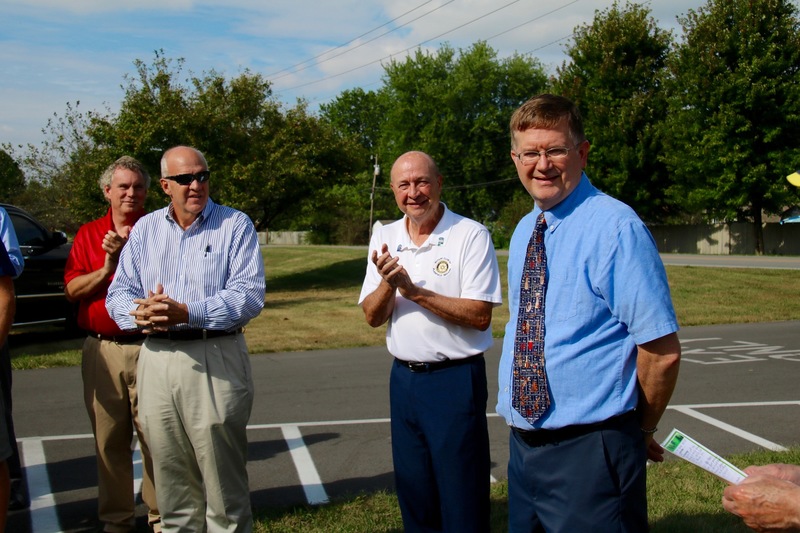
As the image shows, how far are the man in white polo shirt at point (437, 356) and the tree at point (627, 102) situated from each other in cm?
4225

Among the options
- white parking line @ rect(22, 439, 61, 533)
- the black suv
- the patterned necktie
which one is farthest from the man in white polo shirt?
the black suv

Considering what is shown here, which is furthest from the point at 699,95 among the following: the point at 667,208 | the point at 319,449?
the point at 319,449

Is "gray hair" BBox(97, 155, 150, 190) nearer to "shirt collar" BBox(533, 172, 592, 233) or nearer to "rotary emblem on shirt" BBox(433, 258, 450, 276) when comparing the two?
"rotary emblem on shirt" BBox(433, 258, 450, 276)

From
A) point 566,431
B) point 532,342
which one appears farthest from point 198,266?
point 566,431

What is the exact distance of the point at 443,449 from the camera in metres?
3.91

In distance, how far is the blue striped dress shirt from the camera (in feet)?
13.3

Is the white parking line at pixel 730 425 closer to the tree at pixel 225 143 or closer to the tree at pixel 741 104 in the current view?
the tree at pixel 225 143

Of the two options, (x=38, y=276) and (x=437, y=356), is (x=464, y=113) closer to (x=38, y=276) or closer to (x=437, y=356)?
Answer: (x=38, y=276)

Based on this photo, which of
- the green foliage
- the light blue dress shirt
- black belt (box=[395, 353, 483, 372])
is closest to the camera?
the light blue dress shirt

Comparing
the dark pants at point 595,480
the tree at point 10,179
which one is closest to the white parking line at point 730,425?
the dark pants at point 595,480

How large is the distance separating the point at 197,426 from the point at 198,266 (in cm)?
82

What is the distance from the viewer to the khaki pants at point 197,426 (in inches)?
156

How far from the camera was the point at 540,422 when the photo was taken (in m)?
2.84

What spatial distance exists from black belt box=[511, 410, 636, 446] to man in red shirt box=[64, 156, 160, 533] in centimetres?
272
